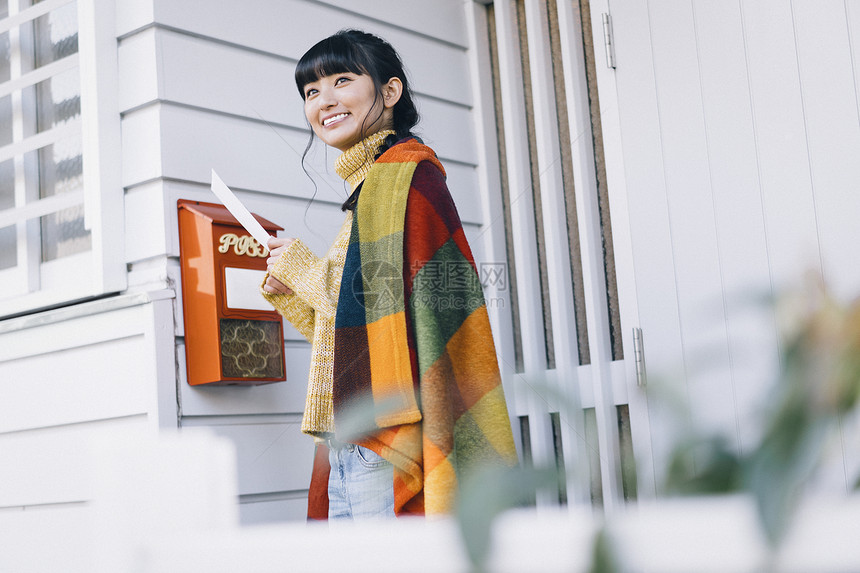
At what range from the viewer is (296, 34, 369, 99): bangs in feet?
5.32

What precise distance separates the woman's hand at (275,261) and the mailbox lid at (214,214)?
0.29 m

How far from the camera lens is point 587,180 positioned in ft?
7.45

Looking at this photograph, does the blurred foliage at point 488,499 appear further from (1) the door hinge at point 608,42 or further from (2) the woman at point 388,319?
(1) the door hinge at point 608,42

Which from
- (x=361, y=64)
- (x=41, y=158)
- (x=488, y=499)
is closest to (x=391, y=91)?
(x=361, y=64)

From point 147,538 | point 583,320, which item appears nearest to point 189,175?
point 583,320

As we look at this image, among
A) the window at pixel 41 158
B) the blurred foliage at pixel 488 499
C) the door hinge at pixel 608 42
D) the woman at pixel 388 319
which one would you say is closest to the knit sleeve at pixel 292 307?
the woman at pixel 388 319

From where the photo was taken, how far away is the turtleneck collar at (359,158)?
5.16 feet

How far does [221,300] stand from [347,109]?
47 cm

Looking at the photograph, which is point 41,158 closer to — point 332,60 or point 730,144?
point 332,60

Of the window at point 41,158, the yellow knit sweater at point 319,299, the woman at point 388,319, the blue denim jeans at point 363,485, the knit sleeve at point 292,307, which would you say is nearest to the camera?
the woman at point 388,319

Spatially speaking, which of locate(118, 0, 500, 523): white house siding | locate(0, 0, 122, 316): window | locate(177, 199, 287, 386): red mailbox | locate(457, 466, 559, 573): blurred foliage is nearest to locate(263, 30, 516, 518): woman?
locate(177, 199, 287, 386): red mailbox

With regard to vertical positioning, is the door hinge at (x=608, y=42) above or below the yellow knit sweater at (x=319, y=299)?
above

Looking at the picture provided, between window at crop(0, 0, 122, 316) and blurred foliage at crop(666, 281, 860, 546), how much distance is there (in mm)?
1869

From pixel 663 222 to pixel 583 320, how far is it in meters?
0.38
